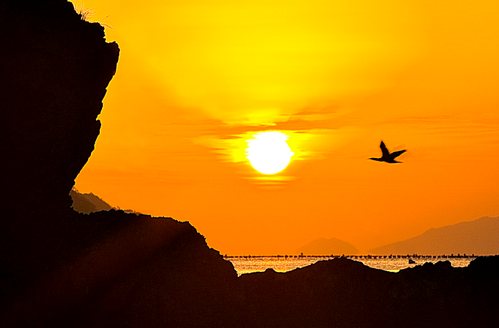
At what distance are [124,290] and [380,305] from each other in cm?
1255

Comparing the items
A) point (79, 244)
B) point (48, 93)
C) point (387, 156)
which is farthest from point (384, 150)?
point (48, 93)

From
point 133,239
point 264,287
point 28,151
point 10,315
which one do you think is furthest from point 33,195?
point 264,287

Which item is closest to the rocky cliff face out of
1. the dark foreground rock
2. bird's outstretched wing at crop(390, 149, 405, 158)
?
the dark foreground rock

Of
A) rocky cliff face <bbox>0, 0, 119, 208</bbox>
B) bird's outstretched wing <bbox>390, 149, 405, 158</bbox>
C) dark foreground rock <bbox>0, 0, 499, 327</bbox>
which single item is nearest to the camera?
rocky cliff face <bbox>0, 0, 119, 208</bbox>

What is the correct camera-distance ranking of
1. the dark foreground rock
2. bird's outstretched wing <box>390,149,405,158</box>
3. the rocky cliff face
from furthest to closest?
bird's outstretched wing <box>390,149,405,158</box> → the dark foreground rock → the rocky cliff face

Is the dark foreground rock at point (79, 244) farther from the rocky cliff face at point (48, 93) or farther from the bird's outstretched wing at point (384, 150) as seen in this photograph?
the bird's outstretched wing at point (384, 150)

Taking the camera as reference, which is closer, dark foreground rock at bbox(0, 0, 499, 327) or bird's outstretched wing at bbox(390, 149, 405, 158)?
dark foreground rock at bbox(0, 0, 499, 327)

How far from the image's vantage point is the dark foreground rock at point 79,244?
77.3 ft

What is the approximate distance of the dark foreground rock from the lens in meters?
23.5

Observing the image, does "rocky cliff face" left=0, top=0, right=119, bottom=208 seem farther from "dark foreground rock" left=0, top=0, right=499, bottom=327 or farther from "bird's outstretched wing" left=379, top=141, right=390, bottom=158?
"bird's outstretched wing" left=379, top=141, right=390, bottom=158

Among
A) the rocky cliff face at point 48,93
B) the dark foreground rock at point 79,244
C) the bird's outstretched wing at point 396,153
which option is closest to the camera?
the rocky cliff face at point 48,93

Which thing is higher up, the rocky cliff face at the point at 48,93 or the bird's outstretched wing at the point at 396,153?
the bird's outstretched wing at the point at 396,153

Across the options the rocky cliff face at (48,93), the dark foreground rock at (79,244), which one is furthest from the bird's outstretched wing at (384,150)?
the rocky cliff face at (48,93)

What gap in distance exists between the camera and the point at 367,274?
35.2 m
